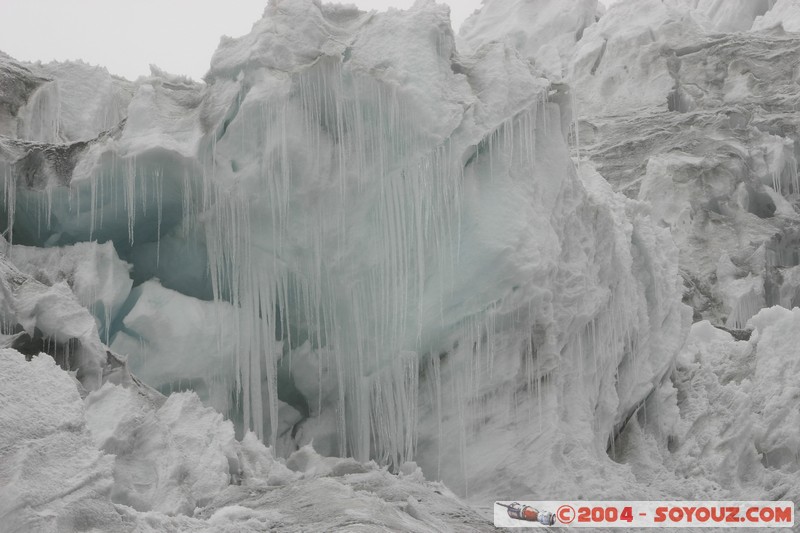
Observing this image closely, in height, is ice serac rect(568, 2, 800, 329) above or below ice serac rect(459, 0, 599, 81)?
below

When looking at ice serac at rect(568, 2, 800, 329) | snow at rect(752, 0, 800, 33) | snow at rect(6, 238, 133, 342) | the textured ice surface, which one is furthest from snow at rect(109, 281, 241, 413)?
snow at rect(752, 0, 800, 33)

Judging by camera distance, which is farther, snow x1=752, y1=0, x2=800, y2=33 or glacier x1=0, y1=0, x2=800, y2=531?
snow x1=752, y1=0, x2=800, y2=33

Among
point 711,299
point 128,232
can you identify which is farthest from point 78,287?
point 711,299

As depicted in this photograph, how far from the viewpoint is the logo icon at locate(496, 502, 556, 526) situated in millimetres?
9328

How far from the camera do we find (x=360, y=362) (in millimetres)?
10273

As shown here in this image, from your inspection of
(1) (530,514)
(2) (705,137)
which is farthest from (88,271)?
(2) (705,137)

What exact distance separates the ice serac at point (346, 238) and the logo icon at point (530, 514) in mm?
688

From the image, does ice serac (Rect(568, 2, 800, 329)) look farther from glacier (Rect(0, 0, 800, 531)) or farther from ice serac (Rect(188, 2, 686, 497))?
ice serac (Rect(188, 2, 686, 497))

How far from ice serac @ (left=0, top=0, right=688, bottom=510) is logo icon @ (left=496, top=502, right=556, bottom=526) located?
688 mm

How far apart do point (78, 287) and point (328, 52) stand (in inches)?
127

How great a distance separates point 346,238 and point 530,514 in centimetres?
305

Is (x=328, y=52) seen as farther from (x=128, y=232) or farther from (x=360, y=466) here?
(x=360, y=466)

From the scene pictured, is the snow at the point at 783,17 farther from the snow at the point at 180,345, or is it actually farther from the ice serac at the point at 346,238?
the snow at the point at 180,345

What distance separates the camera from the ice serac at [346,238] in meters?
10.1
